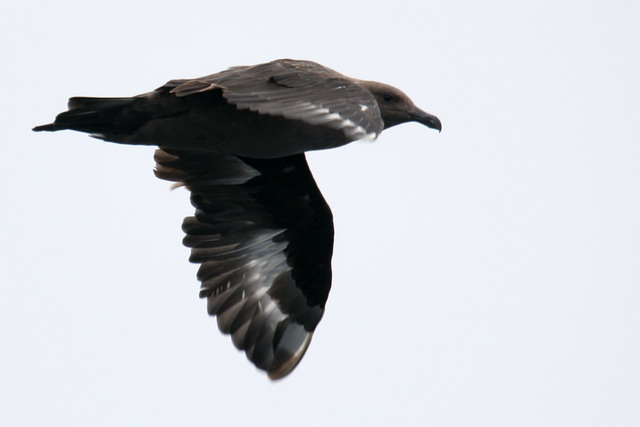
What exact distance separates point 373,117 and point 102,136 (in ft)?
6.15

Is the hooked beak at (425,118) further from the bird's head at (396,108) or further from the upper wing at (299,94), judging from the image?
the upper wing at (299,94)

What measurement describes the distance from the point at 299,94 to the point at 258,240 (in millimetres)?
2215

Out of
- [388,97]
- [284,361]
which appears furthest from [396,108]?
[284,361]

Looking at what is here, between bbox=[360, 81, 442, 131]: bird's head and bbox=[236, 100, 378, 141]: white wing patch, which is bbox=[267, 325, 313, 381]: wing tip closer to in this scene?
bbox=[360, 81, 442, 131]: bird's head

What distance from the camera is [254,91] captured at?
7086 millimetres

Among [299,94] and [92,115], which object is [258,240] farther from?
[299,94]

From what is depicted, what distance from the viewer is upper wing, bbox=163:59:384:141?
6.71 metres

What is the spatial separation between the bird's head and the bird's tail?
202 cm

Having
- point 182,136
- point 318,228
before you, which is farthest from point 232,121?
point 318,228

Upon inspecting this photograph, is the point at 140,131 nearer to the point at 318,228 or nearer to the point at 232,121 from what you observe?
the point at 232,121

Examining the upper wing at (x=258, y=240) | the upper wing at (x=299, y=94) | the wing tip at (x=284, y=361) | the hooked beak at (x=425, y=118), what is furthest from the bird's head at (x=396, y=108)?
the wing tip at (x=284, y=361)

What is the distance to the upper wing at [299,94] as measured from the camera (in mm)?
6711

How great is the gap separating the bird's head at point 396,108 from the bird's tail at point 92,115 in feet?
6.63

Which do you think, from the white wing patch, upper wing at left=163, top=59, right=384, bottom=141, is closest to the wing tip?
upper wing at left=163, top=59, right=384, bottom=141
